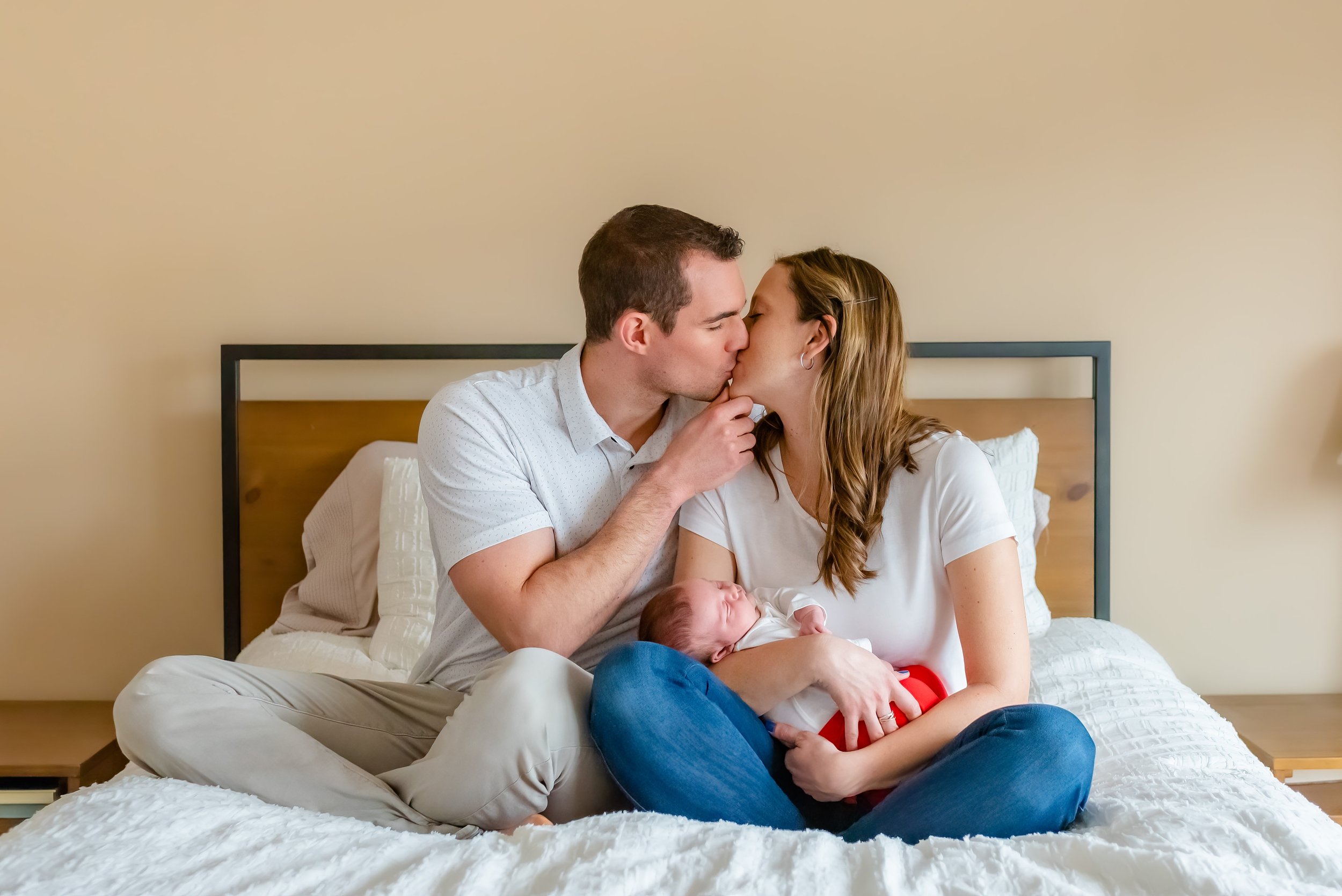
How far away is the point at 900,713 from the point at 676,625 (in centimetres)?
33

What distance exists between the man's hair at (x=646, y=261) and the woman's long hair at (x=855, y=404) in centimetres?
17

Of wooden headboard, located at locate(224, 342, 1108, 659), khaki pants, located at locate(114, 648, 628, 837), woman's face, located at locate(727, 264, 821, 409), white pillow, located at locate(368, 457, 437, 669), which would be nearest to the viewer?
khaki pants, located at locate(114, 648, 628, 837)

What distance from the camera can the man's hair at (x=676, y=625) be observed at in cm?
139

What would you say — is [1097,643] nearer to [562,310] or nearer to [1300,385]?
[1300,385]

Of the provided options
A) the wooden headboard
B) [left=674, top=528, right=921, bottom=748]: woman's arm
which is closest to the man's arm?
[left=674, top=528, right=921, bottom=748]: woman's arm

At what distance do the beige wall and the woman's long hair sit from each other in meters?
0.93

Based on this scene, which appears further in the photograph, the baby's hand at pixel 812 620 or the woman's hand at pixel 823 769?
the baby's hand at pixel 812 620

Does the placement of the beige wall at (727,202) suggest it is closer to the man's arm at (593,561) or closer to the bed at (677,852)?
the man's arm at (593,561)

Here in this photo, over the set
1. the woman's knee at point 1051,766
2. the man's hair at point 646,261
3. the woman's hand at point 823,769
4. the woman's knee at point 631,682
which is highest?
the man's hair at point 646,261

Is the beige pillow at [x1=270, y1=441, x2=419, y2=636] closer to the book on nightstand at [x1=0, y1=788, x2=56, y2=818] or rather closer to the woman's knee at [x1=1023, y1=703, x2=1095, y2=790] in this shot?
the book on nightstand at [x1=0, y1=788, x2=56, y2=818]

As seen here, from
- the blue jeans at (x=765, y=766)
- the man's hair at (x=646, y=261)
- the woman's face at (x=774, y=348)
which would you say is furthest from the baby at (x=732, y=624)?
the man's hair at (x=646, y=261)

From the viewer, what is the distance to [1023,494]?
7.04 feet

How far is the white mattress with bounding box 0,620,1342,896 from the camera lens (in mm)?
876

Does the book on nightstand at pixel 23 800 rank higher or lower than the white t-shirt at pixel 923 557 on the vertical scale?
lower
